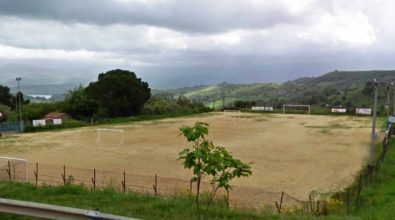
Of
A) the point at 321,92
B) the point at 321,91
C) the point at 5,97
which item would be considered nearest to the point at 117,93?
the point at 5,97

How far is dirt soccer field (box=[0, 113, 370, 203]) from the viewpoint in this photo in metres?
19.2

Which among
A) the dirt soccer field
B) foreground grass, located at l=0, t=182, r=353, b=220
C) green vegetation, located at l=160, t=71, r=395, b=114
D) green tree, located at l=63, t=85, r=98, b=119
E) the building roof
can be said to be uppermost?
green vegetation, located at l=160, t=71, r=395, b=114

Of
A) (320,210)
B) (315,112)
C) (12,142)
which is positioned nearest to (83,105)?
(12,142)

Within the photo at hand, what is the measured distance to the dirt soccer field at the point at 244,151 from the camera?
1923 centimetres

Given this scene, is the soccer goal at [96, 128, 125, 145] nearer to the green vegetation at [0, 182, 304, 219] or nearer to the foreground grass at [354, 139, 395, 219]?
the foreground grass at [354, 139, 395, 219]

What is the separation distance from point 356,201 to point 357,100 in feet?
251

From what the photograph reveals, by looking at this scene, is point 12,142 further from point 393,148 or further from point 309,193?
point 393,148

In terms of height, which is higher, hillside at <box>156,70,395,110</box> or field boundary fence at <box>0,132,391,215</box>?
hillside at <box>156,70,395,110</box>

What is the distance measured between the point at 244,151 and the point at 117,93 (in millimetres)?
28165

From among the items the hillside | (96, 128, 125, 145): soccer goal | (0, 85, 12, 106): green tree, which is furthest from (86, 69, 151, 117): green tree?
the hillside

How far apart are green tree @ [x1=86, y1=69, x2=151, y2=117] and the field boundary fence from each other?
3104 centimetres

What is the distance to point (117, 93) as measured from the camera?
5259cm

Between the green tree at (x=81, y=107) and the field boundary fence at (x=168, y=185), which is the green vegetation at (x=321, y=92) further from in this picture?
the field boundary fence at (x=168, y=185)

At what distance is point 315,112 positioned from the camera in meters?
61.8
